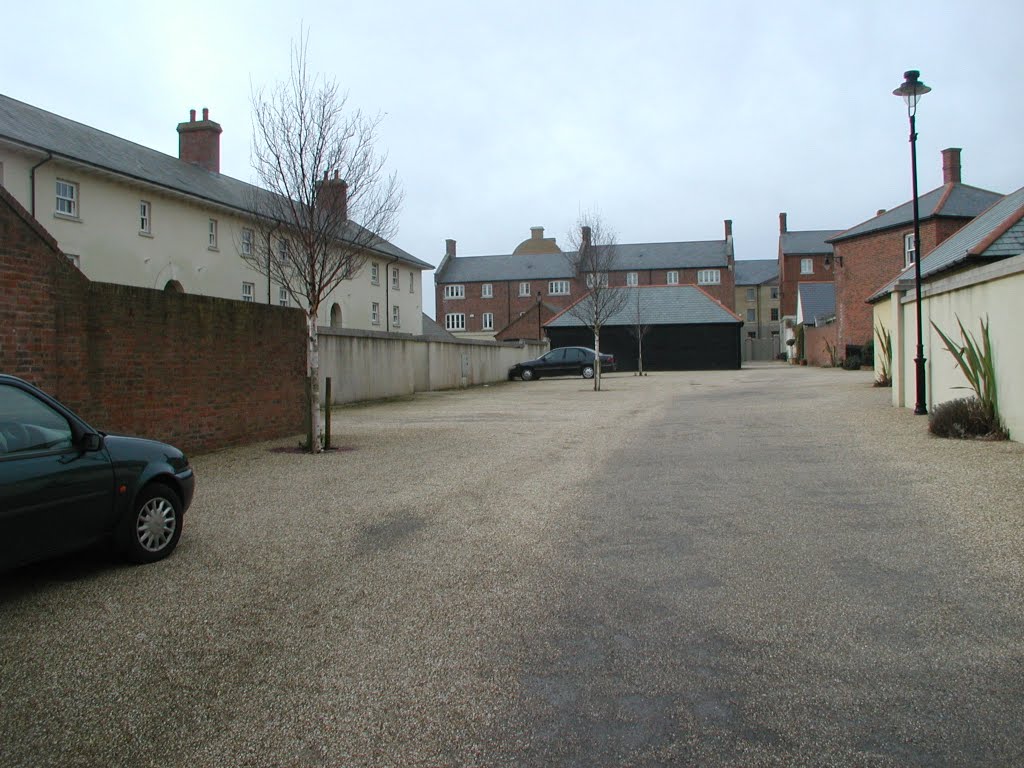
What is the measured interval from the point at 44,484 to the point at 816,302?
64070mm

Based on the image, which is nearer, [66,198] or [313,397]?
[313,397]

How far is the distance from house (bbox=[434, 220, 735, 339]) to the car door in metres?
73.7

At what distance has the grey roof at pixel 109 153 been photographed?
26.2m

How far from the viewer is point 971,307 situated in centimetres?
1297

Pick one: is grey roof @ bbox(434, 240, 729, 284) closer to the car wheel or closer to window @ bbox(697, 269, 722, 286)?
window @ bbox(697, 269, 722, 286)

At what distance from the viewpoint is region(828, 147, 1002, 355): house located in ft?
136

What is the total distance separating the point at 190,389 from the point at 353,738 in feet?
31.6

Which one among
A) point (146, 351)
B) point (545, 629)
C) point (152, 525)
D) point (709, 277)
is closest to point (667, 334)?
point (709, 277)

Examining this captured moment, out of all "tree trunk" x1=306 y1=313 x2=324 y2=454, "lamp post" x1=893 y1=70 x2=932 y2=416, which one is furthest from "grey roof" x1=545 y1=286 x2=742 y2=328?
"tree trunk" x1=306 y1=313 x2=324 y2=454

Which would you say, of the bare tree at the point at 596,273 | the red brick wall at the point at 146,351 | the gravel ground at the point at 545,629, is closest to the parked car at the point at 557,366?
the bare tree at the point at 596,273

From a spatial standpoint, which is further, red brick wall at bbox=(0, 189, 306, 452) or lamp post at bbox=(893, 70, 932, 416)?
Result: lamp post at bbox=(893, 70, 932, 416)

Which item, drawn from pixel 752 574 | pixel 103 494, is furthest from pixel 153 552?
pixel 752 574

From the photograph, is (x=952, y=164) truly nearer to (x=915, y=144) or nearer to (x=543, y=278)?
(x=915, y=144)

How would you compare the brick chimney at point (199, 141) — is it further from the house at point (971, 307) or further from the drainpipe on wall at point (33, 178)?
the house at point (971, 307)
